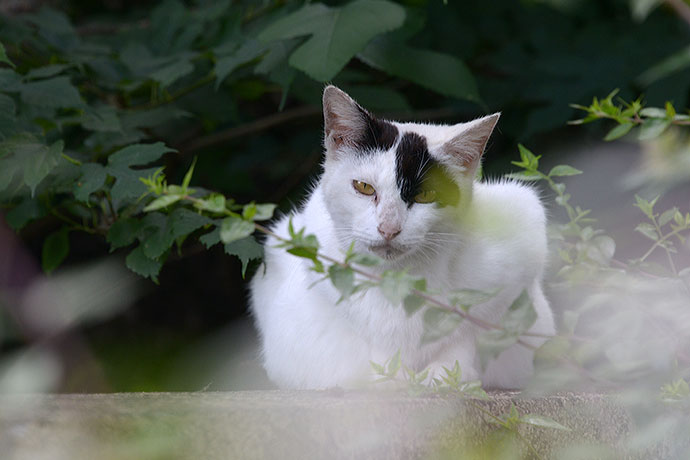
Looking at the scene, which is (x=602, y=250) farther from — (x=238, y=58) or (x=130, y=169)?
(x=238, y=58)

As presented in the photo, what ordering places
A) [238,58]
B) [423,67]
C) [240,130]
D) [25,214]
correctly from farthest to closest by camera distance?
[240,130]
[423,67]
[238,58]
[25,214]

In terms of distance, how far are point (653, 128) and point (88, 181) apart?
4.36 feet

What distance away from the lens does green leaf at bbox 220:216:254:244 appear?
3.55 ft

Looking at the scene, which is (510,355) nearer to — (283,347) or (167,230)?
(283,347)

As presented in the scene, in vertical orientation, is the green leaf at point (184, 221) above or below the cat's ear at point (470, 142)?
below

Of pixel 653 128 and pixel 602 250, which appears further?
pixel 602 250

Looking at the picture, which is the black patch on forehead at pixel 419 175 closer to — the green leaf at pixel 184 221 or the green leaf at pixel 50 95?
the green leaf at pixel 184 221

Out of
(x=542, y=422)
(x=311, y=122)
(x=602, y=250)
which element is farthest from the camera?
(x=311, y=122)

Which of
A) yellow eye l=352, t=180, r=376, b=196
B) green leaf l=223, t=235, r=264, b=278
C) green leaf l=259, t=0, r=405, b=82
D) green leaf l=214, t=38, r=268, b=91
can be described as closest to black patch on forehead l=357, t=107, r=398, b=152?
yellow eye l=352, t=180, r=376, b=196

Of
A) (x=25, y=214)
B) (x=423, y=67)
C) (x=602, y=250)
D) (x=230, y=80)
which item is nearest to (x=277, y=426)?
(x=602, y=250)

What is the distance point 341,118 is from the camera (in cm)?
192

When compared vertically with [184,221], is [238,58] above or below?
above

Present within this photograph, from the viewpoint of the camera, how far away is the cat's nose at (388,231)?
1691 mm


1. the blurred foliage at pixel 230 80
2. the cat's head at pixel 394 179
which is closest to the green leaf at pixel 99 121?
the blurred foliage at pixel 230 80
